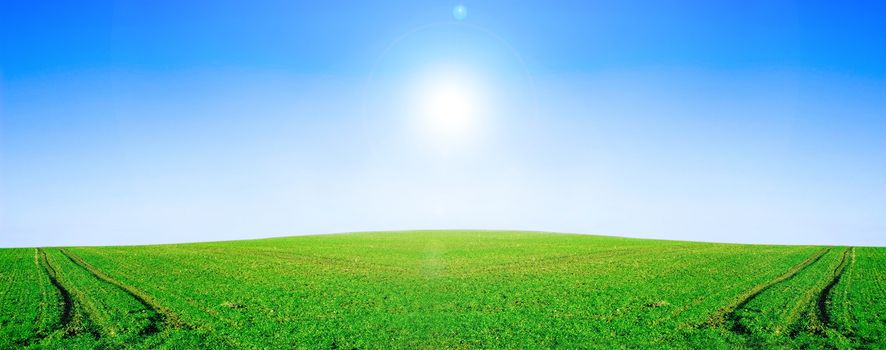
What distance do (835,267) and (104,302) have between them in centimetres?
5916

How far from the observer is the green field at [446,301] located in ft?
80.1

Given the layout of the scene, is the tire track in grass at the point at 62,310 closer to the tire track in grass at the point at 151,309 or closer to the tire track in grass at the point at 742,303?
the tire track in grass at the point at 151,309

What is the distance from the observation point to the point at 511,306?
30.9 m

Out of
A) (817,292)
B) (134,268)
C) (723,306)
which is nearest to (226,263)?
(134,268)

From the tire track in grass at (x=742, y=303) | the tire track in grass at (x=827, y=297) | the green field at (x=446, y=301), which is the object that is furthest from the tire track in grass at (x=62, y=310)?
the tire track in grass at (x=827, y=297)

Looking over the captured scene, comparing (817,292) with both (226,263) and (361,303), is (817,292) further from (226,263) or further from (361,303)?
(226,263)

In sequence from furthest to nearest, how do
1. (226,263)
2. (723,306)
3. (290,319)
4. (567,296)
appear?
(226,263) < (567,296) < (723,306) < (290,319)

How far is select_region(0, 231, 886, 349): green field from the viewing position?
961 inches

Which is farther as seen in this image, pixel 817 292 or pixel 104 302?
pixel 817 292

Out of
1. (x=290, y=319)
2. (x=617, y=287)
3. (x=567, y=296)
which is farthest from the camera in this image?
(x=617, y=287)

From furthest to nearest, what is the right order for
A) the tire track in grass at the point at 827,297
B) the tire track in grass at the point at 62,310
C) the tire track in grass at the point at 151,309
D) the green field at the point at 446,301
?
the tire track in grass at the point at 827,297, the tire track in grass at the point at 151,309, the green field at the point at 446,301, the tire track in grass at the point at 62,310

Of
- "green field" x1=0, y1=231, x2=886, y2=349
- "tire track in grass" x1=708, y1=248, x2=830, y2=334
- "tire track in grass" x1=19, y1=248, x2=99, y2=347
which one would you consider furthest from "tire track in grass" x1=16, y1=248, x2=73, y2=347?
"tire track in grass" x1=708, y1=248, x2=830, y2=334

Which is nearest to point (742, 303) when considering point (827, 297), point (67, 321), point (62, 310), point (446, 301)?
point (827, 297)

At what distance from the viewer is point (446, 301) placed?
32.3 metres
